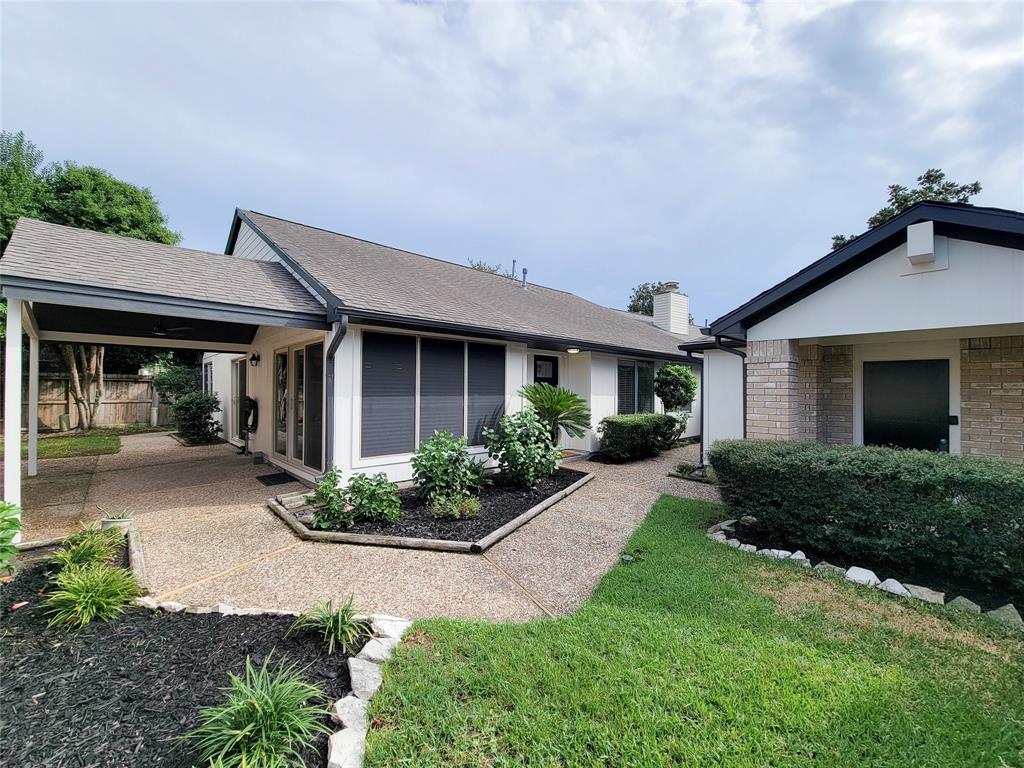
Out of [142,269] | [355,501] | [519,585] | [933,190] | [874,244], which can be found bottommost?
[519,585]

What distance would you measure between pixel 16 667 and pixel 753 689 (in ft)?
14.7

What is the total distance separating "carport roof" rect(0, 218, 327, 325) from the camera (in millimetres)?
4547

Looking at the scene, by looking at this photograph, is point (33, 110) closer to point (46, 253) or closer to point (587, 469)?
point (46, 253)

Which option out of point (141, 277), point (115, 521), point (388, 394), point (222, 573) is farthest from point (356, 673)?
point (141, 277)

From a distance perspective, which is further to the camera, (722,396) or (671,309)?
(671,309)

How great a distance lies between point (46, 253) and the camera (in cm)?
502

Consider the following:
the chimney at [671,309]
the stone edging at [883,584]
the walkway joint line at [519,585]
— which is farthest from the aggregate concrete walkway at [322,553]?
the chimney at [671,309]

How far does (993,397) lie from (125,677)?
938 cm

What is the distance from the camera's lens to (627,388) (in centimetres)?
1173

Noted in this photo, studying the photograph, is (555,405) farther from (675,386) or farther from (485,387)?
(675,386)

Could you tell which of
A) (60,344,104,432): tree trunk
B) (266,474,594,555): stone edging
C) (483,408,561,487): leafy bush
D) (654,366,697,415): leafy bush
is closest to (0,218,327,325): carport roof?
(266,474,594,555): stone edging

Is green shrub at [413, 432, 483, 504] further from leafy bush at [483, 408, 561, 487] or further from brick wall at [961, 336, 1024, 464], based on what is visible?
brick wall at [961, 336, 1024, 464]

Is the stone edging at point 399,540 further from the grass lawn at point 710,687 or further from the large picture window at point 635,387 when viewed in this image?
the large picture window at point 635,387

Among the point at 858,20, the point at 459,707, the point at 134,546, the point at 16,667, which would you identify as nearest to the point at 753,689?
the point at 459,707
